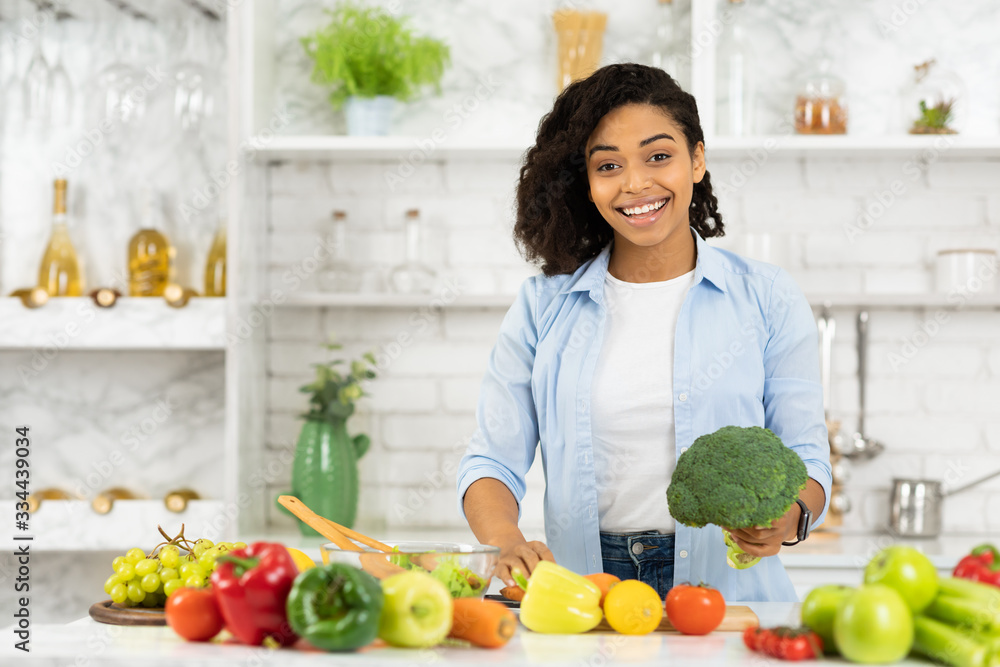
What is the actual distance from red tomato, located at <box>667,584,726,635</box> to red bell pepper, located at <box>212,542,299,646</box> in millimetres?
445

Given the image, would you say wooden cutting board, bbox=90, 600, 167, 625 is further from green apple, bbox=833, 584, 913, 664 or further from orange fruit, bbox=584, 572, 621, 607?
green apple, bbox=833, 584, 913, 664

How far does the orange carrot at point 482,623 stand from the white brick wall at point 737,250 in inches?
67.0

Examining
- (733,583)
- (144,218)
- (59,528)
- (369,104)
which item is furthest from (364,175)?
(733,583)

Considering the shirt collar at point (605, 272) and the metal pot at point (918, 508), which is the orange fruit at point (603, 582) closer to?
the shirt collar at point (605, 272)

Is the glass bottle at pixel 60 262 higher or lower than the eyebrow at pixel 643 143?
lower

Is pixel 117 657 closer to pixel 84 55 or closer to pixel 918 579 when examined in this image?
pixel 918 579

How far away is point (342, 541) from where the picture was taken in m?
1.18

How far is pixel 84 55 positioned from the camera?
111 inches

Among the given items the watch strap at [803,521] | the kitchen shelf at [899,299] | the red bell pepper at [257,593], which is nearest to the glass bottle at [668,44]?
the kitchen shelf at [899,299]

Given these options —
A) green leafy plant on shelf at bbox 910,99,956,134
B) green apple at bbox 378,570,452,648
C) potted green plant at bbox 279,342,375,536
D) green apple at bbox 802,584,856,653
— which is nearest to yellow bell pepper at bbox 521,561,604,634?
green apple at bbox 378,570,452,648

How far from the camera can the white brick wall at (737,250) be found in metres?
2.77

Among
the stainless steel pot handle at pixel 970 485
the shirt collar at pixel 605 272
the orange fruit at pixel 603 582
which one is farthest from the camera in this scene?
the stainless steel pot handle at pixel 970 485

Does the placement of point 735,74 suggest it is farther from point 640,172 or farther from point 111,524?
point 111,524

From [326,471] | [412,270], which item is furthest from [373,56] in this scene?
[326,471]
